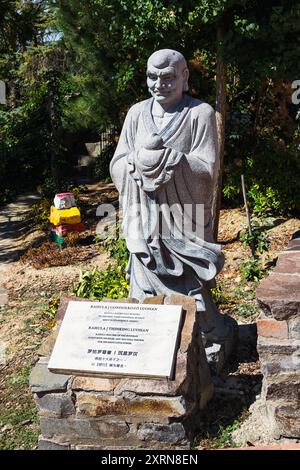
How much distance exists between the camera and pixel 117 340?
3.38 meters

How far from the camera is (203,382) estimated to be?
12.1ft

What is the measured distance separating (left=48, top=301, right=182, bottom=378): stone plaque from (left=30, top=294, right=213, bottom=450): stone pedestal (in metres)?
0.06

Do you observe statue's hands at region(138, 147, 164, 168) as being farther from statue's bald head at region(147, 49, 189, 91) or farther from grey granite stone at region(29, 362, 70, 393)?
grey granite stone at region(29, 362, 70, 393)

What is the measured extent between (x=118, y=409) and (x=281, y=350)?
96 cm

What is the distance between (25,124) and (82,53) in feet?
15.5

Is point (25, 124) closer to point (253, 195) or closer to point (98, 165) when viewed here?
point (98, 165)

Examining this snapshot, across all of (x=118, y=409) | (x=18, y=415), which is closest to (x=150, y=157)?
(x=118, y=409)

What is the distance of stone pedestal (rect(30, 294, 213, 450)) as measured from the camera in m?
3.18

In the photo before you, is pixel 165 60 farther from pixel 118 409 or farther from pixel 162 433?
pixel 162 433

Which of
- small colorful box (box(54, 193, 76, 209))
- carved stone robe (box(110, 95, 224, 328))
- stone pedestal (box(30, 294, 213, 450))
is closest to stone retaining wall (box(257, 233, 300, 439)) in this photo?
stone pedestal (box(30, 294, 213, 450))

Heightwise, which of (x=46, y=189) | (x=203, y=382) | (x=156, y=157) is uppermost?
(x=156, y=157)

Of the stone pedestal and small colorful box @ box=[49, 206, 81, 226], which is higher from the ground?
the stone pedestal

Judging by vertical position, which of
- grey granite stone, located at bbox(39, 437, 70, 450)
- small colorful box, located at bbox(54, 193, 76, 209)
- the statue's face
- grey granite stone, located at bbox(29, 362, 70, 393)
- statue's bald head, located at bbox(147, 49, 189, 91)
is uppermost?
statue's bald head, located at bbox(147, 49, 189, 91)
